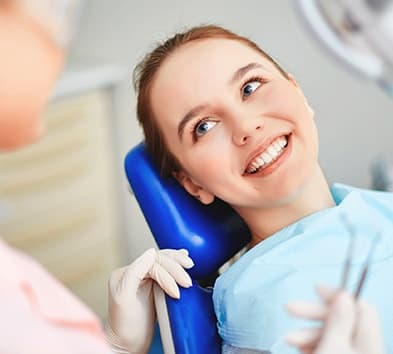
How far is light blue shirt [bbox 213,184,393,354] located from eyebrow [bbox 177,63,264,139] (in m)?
0.19

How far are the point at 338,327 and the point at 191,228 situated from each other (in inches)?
19.9

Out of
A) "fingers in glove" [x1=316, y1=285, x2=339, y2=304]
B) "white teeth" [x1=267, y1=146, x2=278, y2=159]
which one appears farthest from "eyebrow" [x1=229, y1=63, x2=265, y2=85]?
"fingers in glove" [x1=316, y1=285, x2=339, y2=304]

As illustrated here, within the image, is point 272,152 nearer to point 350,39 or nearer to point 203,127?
point 203,127

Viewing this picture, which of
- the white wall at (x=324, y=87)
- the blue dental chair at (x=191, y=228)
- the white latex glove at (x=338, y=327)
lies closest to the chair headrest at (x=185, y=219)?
the blue dental chair at (x=191, y=228)

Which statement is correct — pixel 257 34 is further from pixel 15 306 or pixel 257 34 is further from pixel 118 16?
pixel 15 306

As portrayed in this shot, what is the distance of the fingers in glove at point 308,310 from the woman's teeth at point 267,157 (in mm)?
382

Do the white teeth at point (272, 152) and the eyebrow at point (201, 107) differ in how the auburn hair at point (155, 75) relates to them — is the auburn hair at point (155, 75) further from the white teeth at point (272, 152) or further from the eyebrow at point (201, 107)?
the white teeth at point (272, 152)

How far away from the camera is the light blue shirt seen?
3.09ft

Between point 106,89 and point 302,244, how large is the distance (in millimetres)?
1286

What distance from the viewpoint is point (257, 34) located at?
1953 mm

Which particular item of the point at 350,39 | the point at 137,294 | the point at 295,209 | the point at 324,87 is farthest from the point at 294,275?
the point at 324,87

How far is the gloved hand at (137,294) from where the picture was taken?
1.04 meters

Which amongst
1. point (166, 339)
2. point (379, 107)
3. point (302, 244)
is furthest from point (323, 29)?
point (379, 107)

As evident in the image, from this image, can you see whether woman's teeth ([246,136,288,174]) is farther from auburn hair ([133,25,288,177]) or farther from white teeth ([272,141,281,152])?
auburn hair ([133,25,288,177])
